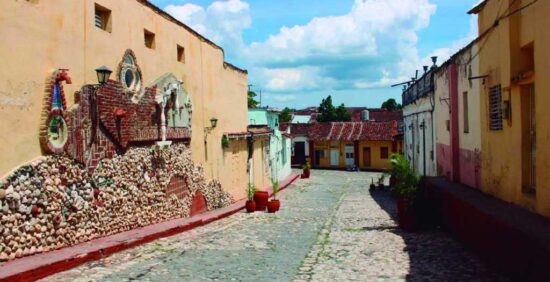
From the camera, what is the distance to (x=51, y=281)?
24.9 ft

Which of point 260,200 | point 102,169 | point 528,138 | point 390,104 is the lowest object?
point 260,200

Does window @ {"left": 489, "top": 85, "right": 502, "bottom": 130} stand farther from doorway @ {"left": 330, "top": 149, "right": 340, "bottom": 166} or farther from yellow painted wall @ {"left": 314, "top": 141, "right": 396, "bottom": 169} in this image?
doorway @ {"left": 330, "top": 149, "right": 340, "bottom": 166}

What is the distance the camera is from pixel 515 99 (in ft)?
28.8

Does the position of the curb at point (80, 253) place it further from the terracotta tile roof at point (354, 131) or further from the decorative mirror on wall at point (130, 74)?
the terracotta tile roof at point (354, 131)

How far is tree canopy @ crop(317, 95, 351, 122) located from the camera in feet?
247

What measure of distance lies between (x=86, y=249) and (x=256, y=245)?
310 centimetres

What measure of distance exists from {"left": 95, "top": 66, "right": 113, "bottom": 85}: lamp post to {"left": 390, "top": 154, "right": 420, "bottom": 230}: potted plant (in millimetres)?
6302

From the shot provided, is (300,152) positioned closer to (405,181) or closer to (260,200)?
(260,200)

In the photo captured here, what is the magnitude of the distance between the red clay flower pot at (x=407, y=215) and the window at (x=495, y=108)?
2.57 meters

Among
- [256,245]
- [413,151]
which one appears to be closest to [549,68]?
[256,245]

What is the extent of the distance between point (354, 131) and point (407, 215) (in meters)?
43.3

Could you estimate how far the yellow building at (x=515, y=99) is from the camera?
7606 mm

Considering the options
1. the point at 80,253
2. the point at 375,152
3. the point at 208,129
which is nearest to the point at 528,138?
the point at 80,253

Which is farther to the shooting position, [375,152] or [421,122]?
[375,152]
